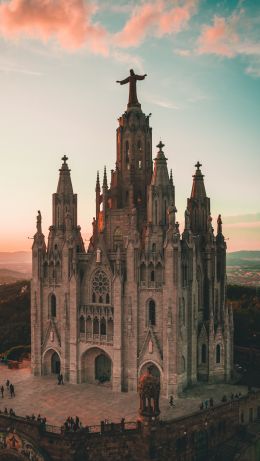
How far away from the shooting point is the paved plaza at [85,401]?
34.1 m

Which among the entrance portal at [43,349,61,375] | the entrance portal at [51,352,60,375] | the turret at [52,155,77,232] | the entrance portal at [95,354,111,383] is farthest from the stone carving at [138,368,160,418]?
the turret at [52,155,77,232]

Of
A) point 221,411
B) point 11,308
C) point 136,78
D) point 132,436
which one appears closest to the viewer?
point 132,436

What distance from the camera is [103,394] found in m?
38.7

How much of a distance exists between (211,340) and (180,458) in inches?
436

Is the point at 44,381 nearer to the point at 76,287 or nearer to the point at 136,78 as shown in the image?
the point at 76,287

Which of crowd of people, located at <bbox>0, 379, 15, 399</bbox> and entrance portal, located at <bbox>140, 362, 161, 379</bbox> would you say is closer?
crowd of people, located at <bbox>0, 379, 15, 399</bbox>

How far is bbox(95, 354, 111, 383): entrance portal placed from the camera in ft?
137

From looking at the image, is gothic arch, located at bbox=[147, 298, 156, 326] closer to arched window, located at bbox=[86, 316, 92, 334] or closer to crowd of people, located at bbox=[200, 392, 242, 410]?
arched window, located at bbox=[86, 316, 92, 334]

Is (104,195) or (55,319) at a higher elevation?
(104,195)

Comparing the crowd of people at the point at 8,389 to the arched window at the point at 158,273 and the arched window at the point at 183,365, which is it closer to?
the arched window at the point at 183,365

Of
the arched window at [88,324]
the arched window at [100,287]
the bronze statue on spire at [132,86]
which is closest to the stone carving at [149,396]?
the arched window at [100,287]

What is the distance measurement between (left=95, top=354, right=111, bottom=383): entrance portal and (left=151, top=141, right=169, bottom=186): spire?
51.9ft

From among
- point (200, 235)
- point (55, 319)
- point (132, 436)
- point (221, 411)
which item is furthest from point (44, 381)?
point (200, 235)

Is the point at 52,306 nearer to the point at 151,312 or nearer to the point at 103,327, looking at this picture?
the point at 103,327
